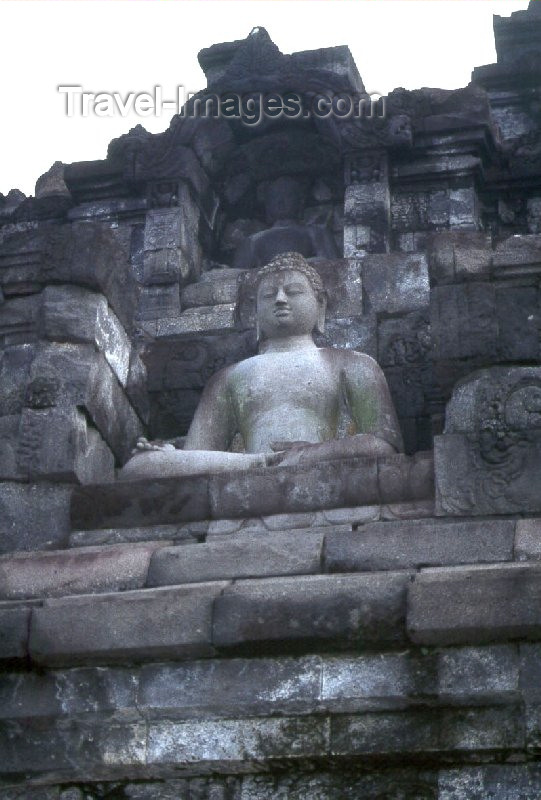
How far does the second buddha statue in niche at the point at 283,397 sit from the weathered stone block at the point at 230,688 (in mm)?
2966

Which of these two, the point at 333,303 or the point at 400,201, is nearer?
the point at 333,303

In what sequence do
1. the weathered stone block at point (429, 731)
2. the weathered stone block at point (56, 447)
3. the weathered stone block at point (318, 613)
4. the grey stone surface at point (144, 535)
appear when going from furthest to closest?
the weathered stone block at point (56, 447) < the grey stone surface at point (144, 535) < the weathered stone block at point (318, 613) < the weathered stone block at point (429, 731)

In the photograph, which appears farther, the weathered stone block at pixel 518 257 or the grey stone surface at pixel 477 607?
the weathered stone block at pixel 518 257

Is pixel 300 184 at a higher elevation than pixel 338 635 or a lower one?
higher

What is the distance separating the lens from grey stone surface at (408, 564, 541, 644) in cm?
1074

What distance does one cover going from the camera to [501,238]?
45.8ft

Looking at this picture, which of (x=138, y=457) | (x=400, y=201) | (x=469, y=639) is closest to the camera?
(x=469, y=639)

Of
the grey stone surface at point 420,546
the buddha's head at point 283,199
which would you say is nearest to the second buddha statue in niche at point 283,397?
the grey stone surface at point 420,546

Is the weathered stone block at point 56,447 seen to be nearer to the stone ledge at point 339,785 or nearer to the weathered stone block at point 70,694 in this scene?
the weathered stone block at point 70,694

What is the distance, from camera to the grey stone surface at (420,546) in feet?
38.3

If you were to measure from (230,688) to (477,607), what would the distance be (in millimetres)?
1571

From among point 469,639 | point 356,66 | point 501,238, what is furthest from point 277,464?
point 356,66

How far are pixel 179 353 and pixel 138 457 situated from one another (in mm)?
3509

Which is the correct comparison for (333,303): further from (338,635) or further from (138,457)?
(338,635)
